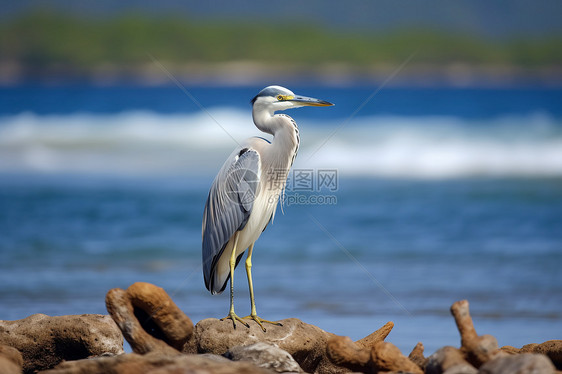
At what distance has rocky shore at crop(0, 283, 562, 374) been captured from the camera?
3.70m

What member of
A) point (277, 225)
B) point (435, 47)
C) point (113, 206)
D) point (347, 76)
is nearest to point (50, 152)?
point (113, 206)

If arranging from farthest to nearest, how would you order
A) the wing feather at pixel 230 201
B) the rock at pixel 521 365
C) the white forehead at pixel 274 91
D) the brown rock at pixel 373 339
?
the white forehead at pixel 274 91
the wing feather at pixel 230 201
the brown rock at pixel 373 339
the rock at pixel 521 365

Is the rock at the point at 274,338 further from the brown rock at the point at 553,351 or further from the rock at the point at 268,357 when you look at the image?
the brown rock at the point at 553,351

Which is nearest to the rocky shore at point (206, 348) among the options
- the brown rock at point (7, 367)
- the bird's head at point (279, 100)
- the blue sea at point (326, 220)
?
the brown rock at point (7, 367)

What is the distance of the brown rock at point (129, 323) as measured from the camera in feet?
14.3

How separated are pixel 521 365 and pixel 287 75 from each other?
150 feet

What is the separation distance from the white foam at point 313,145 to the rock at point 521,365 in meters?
12.2

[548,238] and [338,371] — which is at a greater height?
[548,238]

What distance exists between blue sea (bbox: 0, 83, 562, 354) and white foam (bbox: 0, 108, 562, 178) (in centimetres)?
7

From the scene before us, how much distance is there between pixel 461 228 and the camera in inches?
411

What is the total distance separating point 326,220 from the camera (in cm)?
1143

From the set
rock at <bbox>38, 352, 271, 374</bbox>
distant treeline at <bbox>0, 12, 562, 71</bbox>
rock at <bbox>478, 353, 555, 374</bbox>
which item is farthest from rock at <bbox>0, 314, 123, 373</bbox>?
distant treeline at <bbox>0, 12, 562, 71</bbox>

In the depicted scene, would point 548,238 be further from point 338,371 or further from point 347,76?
point 347,76

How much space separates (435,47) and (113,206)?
40.1 metres
